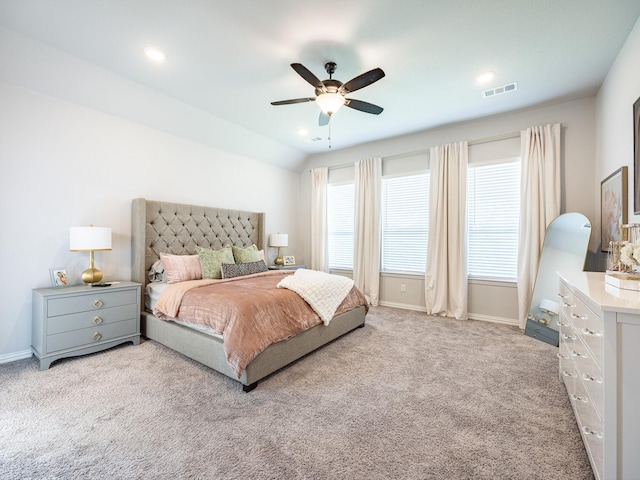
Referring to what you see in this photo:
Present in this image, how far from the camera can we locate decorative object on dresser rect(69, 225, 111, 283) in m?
2.79

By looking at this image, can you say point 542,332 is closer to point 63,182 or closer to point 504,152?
point 504,152

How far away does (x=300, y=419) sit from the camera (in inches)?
73.7

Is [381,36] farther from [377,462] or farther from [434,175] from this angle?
[377,462]

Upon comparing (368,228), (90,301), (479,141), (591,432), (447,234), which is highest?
(479,141)

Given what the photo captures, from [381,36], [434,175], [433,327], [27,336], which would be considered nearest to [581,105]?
[434,175]

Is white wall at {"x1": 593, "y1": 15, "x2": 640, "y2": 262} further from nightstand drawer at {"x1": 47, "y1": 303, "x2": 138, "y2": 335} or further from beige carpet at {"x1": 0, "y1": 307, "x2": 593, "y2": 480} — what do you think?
nightstand drawer at {"x1": 47, "y1": 303, "x2": 138, "y2": 335}

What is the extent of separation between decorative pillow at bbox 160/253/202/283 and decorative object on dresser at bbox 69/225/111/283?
0.65 meters

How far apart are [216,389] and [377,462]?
1366mm

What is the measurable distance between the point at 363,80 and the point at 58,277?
11.9 feet

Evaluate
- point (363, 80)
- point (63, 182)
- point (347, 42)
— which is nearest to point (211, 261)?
point (63, 182)

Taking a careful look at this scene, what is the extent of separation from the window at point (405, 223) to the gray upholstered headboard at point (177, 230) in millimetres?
2511

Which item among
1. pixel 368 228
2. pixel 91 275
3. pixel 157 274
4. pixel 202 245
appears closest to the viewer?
pixel 91 275

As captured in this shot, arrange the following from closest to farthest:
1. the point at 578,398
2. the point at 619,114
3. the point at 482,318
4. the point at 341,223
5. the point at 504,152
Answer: the point at 578,398
the point at 619,114
the point at 504,152
the point at 482,318
the point at 341,223

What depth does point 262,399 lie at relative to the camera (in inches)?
83.0
